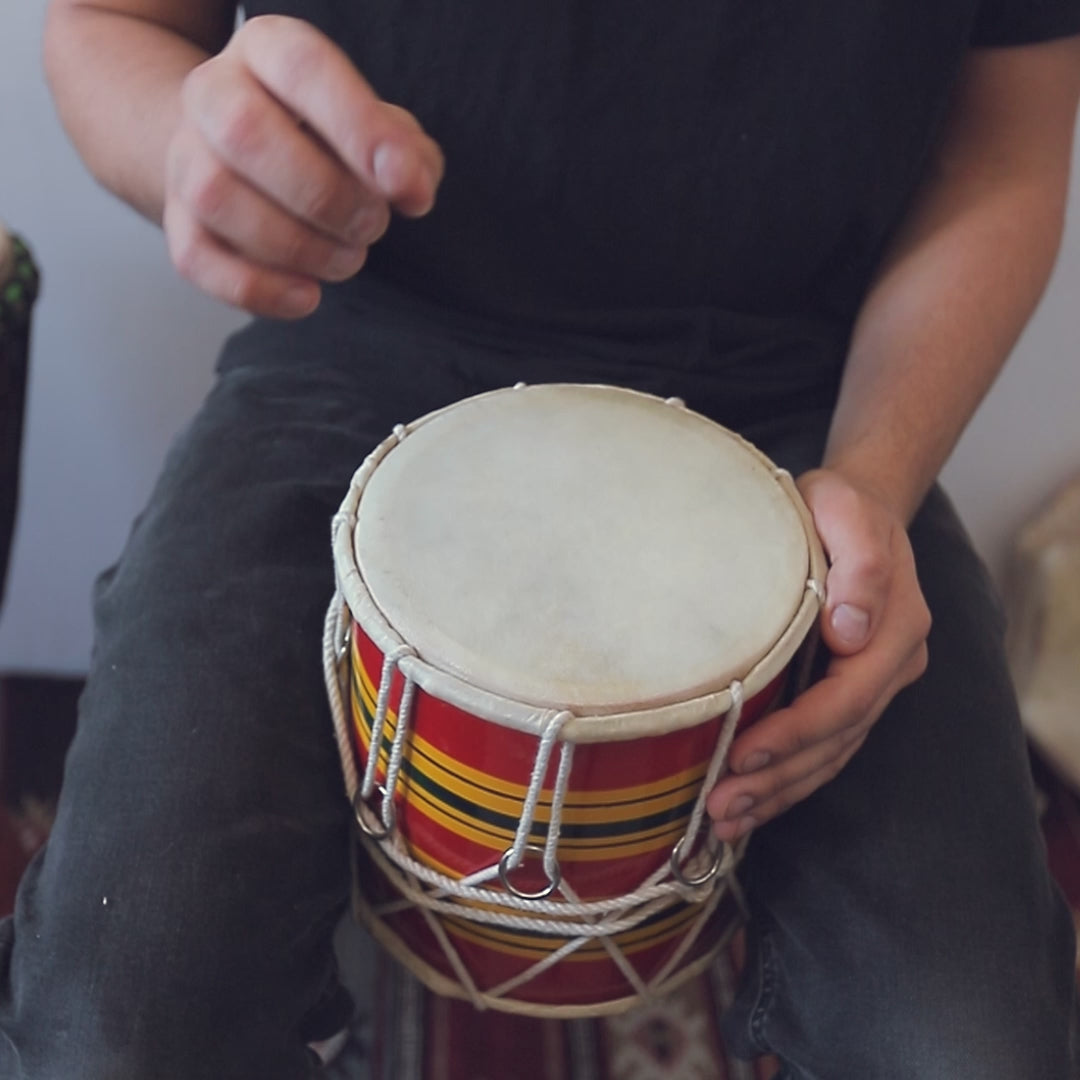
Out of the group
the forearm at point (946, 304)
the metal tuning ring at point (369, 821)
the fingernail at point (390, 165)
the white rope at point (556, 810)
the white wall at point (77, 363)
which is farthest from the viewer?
the white wall at point (77, 363)

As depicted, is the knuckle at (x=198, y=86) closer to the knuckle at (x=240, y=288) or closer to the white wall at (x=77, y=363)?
the knuckle at (x=240, y=288)

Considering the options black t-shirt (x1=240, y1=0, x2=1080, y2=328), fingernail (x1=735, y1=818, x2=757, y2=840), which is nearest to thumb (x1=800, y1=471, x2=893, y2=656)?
fingernail (x1=735, y1=818, x2=757, y2=840)

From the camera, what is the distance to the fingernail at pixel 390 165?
0.42 m

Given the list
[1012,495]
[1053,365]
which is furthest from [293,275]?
[1012,495]

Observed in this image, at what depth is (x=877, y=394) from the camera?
29.4 inches

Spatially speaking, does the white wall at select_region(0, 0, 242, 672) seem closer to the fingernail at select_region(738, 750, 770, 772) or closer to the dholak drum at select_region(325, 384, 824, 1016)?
the dholak drum at select_region(325, 384, 824, 1016)

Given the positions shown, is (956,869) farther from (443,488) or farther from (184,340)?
(184,340)

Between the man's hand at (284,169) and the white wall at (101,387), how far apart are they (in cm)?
53

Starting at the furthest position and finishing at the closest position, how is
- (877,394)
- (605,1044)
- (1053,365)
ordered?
(1053,365) < (605,1044) < (877,394)

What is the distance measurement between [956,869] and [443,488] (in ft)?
1.17

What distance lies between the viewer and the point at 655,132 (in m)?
0.72

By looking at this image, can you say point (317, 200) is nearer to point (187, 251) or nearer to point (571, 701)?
point (187, 251)

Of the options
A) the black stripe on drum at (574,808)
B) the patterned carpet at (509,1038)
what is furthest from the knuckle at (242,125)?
the patterned carpet at (509,1038)

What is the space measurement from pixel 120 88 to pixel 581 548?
1.32ft
